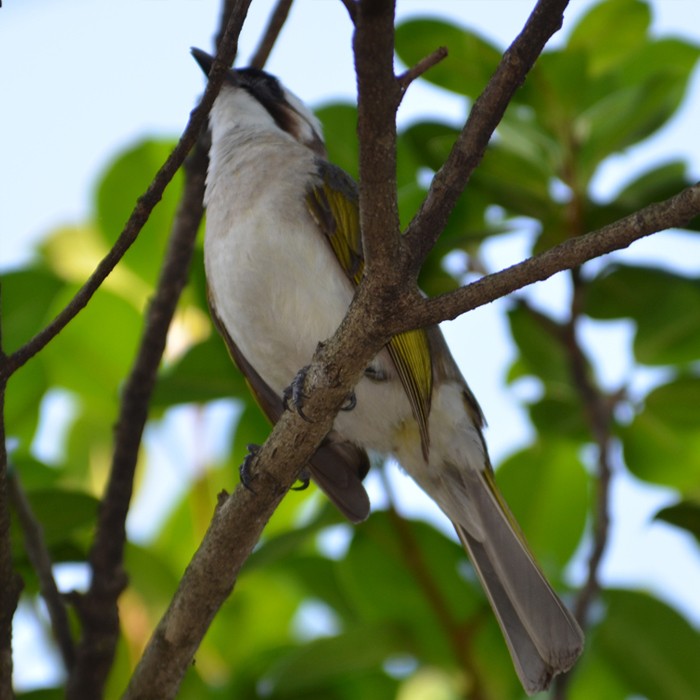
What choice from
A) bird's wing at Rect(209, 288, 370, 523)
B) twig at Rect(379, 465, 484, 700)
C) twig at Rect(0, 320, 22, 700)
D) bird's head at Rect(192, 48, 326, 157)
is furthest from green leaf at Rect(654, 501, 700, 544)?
bird's head at Rect(192, 48, 326, 157)

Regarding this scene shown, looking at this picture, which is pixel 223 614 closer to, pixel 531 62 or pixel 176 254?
pixel 176 254

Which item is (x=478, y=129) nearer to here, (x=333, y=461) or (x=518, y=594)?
(x=518, y=594)

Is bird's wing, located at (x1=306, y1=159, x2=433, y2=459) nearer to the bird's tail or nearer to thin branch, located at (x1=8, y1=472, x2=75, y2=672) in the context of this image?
the bird's tail

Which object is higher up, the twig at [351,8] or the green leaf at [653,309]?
the twig at [351,8]

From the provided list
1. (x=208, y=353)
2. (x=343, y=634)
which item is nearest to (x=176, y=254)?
(x=208, y=353)

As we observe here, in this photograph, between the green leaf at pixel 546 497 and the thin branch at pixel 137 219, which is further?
the green leaf at pixel 546 497

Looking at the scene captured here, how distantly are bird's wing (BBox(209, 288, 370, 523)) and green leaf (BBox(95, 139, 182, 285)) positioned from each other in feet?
1.95

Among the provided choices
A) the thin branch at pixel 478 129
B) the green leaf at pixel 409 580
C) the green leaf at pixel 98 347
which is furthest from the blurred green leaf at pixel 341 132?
the thin branch at pixel 478 129

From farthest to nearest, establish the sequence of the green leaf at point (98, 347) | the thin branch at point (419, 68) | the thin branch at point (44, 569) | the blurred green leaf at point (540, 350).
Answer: the green leaf at point (98, 347), the blurred green leaf at point (540, 350), the thin branch at point (44, 569), the thin branch at point (419, 68)

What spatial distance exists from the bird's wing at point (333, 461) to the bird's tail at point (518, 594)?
0.35 metres

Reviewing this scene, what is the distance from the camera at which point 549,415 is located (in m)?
3.52

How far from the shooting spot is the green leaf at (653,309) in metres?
3.41

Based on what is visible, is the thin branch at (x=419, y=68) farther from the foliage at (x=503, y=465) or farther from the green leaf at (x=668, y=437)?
the green leaf at (x=668, y=437)

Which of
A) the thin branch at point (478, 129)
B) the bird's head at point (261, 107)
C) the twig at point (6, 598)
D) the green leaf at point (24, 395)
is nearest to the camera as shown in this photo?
the thin branch at point (478, 129)
